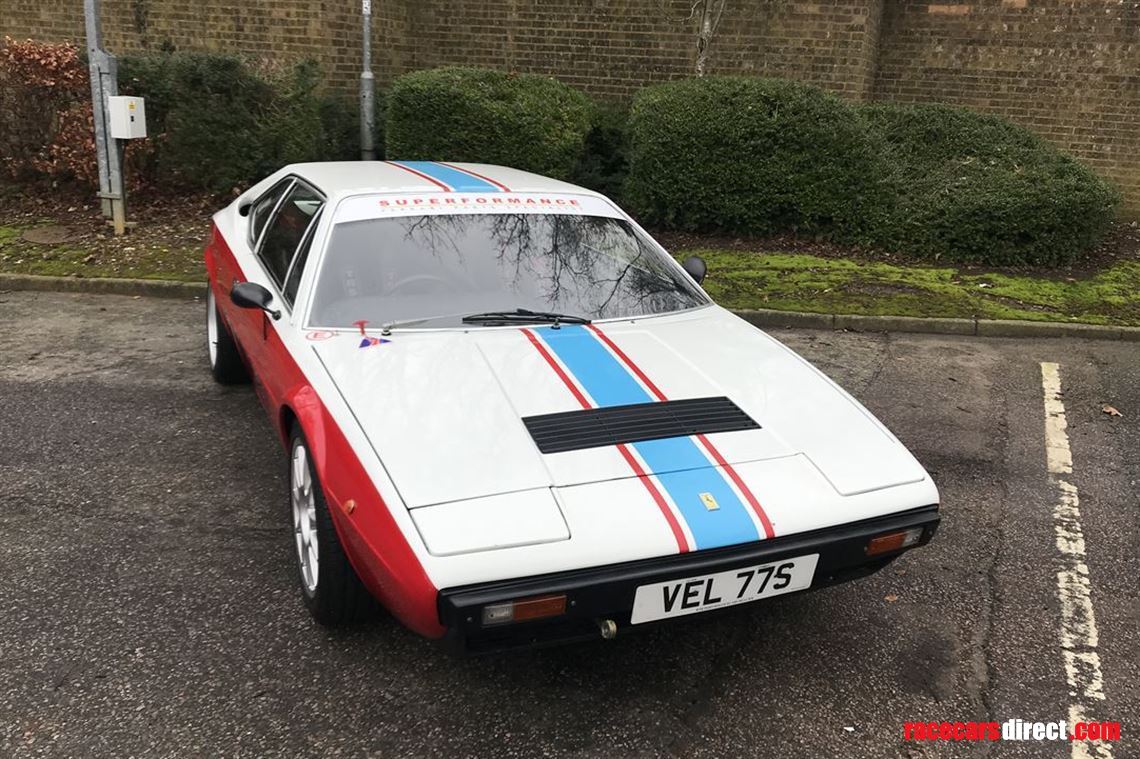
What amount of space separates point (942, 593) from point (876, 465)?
89 cm

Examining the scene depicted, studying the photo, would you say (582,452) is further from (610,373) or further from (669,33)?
(669,33)

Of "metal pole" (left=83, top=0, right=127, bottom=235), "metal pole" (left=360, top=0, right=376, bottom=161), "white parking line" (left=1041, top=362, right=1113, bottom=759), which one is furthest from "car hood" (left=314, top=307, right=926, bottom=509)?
"metal pole" (left=360, top=0, right=376, bottom=161)

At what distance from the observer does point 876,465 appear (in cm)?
256

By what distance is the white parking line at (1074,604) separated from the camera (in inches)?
101

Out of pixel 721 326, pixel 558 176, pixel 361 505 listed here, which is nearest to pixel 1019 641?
pixel 721 326

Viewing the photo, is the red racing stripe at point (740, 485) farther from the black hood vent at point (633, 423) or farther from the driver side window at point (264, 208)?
the driver side window at point (264, 208)

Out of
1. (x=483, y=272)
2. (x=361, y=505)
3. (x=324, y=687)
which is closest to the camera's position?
(x=361, y=505)

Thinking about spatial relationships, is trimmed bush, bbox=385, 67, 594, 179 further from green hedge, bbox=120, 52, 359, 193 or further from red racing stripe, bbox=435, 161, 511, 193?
red racing stripe, bbox=435, 161, 511, 193

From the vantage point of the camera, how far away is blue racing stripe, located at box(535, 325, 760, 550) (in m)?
2.22

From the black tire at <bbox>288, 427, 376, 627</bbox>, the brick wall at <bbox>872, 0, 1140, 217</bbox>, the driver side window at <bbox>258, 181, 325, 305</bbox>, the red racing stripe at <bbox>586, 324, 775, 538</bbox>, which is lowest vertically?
the black tire at <bbox>288, 427, 376, 627</bbox>

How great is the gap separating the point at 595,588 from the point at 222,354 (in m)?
3.40

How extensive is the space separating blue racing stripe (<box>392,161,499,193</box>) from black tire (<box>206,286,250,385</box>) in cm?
136

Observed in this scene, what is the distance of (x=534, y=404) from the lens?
264 centimetres

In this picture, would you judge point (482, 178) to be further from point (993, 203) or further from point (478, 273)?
point (993, 203)
